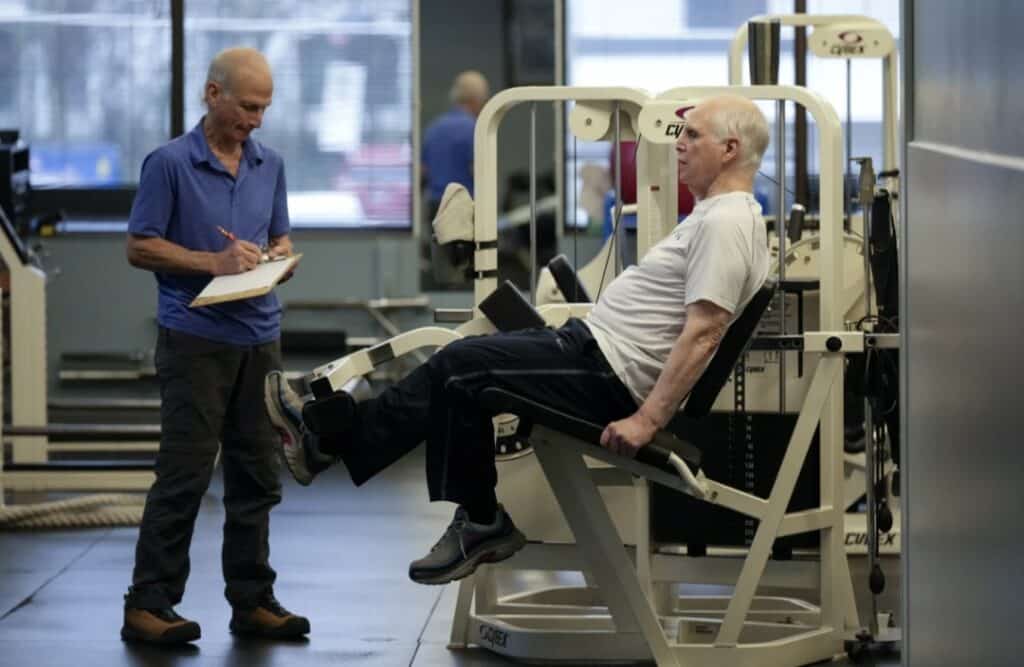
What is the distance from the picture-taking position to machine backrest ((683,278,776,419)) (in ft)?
11.4

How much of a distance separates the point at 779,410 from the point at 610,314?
2.61 ft

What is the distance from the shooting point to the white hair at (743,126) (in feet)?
11.7

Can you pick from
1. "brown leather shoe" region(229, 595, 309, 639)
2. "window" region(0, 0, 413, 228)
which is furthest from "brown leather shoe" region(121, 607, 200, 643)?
"window" region(0, 0, 413, 228)

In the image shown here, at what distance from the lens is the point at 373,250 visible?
8.49 meters

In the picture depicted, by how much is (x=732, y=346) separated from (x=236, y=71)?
4.45 feet

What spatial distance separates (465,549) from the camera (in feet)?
11.4

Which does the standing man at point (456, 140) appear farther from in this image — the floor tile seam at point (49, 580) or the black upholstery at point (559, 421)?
the black upholstery at point (559, 421)

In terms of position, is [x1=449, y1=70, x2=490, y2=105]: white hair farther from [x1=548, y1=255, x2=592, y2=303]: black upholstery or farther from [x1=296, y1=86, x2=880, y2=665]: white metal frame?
[x1=296, y1=86, x2=880, y2=665]: white metal frame

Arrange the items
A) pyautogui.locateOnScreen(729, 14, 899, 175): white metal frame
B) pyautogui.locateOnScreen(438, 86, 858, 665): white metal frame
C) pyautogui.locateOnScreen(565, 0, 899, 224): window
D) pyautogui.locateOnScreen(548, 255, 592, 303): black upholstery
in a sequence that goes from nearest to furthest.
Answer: pyautogui.locateOnScreen(438, 86, 858, 665): white metal frame, pyautogui.locateOnScreen(548, 255, 592, 303): black upholstery, pyautogui.locateOnScreen(729, 14, 899, 175): white metal frame, pyautogui.locateOnScreen(565, 0, 899, 224): window

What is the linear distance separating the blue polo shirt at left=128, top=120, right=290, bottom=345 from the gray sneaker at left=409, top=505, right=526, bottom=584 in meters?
0.85

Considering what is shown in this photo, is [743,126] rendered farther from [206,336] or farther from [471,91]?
[471,91]

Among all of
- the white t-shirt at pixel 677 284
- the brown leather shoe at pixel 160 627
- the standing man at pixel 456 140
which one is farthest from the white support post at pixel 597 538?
the standing man at pixel 456 140

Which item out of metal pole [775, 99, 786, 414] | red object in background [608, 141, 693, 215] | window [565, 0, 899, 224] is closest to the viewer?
metal pole [775, 99, 786, 414]

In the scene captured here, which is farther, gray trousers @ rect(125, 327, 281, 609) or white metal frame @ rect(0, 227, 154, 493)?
white metal frame @ rect(0, 227, 154, 493)
